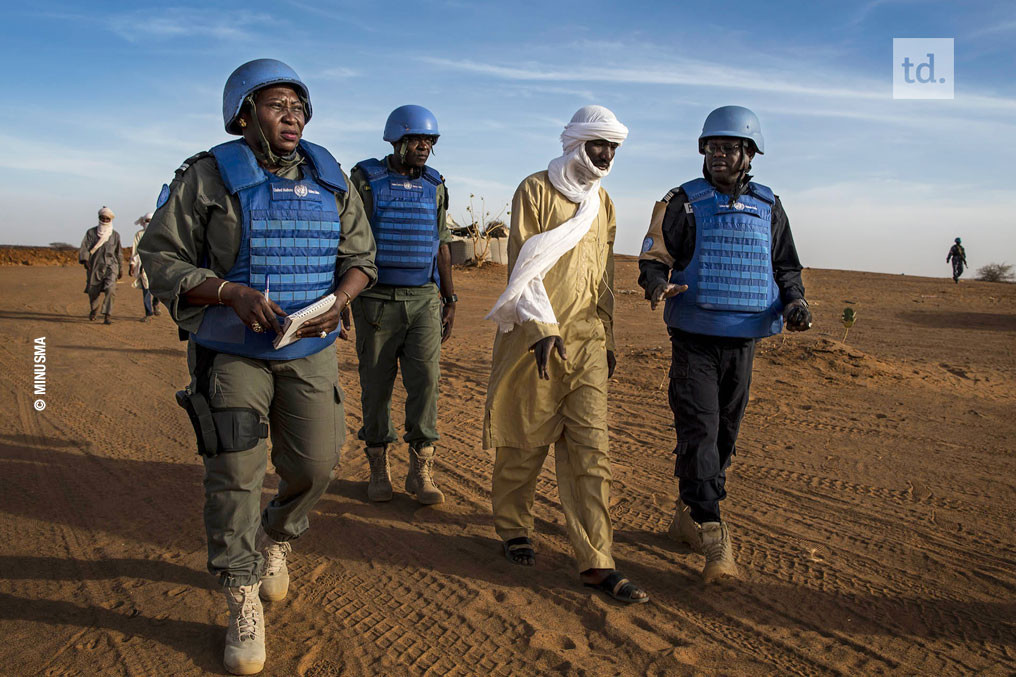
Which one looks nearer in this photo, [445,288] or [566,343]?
[566,343]

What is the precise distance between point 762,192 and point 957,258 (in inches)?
969

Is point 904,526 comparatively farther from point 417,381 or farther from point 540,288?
point 417,381

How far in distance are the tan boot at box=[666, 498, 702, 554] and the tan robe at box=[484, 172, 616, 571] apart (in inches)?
27.5

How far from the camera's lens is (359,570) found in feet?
14.1

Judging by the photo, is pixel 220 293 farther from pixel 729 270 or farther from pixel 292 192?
pixel 729 270

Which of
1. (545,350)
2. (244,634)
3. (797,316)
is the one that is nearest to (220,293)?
(244,634)

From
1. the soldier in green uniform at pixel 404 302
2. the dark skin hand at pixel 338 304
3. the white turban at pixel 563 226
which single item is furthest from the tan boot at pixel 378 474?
the dark skin hand at pixel 338 304

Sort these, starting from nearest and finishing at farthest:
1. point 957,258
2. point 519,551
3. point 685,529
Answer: point 519,551
point 685,529
point 957,258

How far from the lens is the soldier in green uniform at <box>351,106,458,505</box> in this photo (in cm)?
526

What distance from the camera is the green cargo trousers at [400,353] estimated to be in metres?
5.29

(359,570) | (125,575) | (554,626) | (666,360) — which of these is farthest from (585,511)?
(666,360)

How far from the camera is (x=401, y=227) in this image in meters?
5.27

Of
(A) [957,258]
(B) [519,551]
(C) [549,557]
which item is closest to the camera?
(B) [519,551]

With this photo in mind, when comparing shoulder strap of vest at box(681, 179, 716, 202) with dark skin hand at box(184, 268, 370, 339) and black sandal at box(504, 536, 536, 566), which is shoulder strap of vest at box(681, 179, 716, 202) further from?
dark skin hand at box(184, 268, 370, 339)
